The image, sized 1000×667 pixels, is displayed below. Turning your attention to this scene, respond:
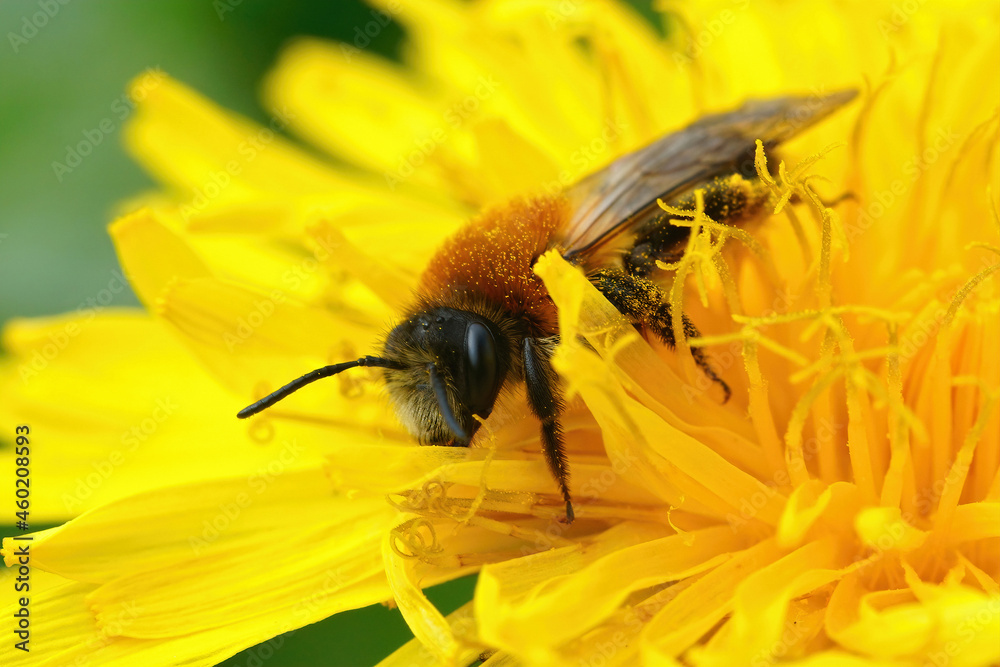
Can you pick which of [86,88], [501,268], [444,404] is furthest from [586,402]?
[86,88]

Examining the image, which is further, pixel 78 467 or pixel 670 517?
pixel 78 467

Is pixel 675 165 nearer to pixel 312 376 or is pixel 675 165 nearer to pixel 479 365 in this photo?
pixel 479 365

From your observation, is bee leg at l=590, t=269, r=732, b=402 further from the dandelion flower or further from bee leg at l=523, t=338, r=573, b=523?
bee leg at l=523, t=338, r=573, b=523

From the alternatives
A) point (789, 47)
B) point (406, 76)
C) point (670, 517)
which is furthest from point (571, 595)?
point (406, 76)

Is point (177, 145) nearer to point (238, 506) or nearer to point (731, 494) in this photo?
point (238, 506)

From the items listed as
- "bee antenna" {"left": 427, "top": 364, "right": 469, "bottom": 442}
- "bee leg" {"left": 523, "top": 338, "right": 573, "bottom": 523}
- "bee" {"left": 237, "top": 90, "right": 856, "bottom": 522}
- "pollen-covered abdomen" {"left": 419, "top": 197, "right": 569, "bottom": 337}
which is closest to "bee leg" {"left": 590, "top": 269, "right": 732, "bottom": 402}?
"bee" {"left": 237, "top": 90, "right": 856, "bottom": 522}

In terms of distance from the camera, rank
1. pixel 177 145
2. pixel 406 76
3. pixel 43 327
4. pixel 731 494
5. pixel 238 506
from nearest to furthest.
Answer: pixel 731 494
pixel 238 506
pixel 43 327
pixel 177 145
pixel 406 76

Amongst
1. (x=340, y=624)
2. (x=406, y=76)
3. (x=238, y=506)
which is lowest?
(x=340, y=624)

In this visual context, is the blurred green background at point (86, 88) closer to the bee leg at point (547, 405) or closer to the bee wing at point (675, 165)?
the bee wing at point (675, 165)
